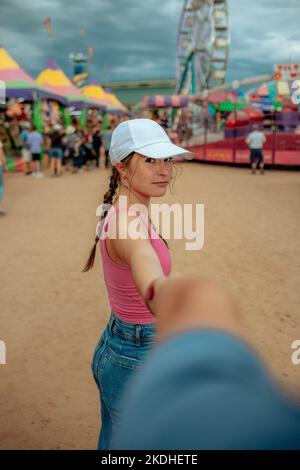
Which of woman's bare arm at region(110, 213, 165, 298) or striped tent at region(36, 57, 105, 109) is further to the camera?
striped tent at region(36, 57, 105, 109)

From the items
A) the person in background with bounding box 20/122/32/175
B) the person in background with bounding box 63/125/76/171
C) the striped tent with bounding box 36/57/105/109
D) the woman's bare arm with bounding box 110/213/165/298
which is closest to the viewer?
the woman's bare arm with bounding box 110/213/165/298

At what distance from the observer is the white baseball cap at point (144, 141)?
132cm

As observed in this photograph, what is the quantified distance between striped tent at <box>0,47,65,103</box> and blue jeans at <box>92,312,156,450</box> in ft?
43.6

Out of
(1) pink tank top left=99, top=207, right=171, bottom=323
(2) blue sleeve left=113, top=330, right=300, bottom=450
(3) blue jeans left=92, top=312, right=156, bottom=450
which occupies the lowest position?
(3) blue jeans left=92, top=312, right=156, bottom=450

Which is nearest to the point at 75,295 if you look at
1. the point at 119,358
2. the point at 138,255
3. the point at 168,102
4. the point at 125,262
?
the point at 119,358

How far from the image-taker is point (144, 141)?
1345 millimetres

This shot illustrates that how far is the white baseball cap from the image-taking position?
132 centimetres

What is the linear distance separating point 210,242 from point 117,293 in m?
4.87

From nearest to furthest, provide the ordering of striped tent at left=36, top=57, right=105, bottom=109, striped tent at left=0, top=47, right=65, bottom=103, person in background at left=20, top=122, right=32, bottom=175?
striped tent at left=0, top=47, right=65, bottom=103, person in background at left=20, top=122, right=32, bottom=175, striped tent at left=36, top=57, right=105, bottom=109

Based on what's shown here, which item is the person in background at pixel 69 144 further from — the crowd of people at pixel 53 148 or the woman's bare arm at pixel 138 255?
the woman's bare arm at pixel 138 255

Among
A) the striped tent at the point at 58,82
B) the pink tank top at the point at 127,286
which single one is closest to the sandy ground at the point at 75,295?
the pink tank top at the point at 127,286

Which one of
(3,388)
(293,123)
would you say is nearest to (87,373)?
(3,388)

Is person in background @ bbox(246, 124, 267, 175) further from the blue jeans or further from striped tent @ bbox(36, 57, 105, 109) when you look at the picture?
the blue jeans

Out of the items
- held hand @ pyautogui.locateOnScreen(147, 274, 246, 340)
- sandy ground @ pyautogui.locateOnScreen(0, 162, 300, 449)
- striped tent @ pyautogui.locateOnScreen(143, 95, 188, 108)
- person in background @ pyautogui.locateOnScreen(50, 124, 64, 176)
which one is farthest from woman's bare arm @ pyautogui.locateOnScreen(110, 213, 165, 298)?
striped tent @ pyautogui.locateOnScreen(143, 95, 188, 108)
